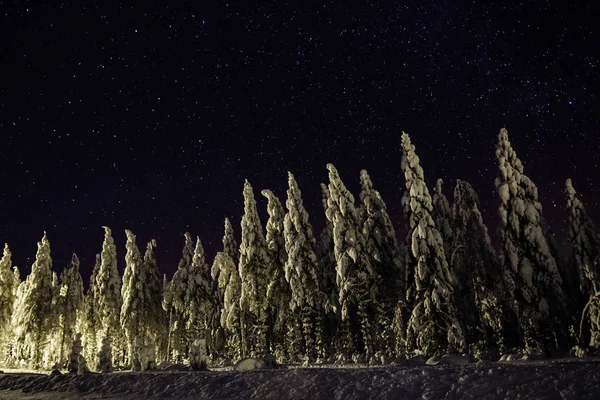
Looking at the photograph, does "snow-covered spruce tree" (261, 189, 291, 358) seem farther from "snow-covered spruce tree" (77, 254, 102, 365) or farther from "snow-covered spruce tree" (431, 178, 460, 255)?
"snow-covered spruce tree" (77, 254, 102, 365)

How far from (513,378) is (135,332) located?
45152mm

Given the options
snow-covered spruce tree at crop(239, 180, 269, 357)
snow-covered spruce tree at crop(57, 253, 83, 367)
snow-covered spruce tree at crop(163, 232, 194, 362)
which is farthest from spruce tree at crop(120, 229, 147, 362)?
snow-covered spruce tree at crop(239, 180, 269, 357)

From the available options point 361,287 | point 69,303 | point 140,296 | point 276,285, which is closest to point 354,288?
point 361,287

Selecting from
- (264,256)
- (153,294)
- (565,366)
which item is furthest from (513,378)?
(153,294)

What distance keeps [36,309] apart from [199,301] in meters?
18.0

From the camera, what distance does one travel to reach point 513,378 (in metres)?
9.92

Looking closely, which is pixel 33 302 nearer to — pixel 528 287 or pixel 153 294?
pixel 153 294

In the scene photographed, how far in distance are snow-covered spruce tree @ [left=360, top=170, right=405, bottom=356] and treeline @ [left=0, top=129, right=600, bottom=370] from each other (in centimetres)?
11

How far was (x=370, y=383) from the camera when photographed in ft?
39.5

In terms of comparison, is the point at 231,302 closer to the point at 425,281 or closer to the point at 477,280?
the point at 425,281

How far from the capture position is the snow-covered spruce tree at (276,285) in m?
35.1

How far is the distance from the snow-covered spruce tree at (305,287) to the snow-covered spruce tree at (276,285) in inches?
73.6

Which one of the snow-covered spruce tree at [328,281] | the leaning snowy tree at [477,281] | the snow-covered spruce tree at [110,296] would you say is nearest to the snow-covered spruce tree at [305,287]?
the snow-covered spruce tree at [328,281]

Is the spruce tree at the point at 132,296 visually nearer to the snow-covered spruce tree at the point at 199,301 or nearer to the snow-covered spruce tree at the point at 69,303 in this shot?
the snow-covered spruce tree at the point at 199,301
